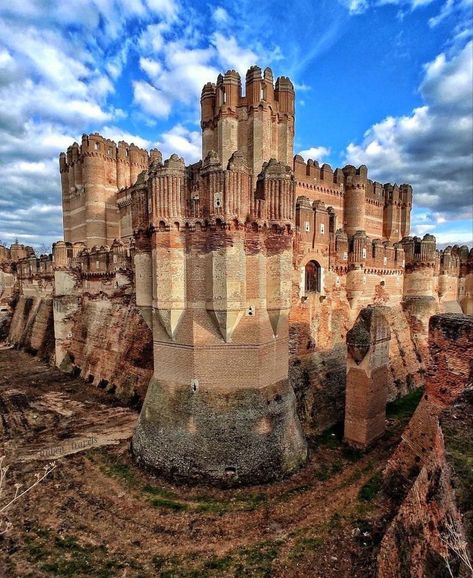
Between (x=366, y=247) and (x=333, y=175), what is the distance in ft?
37.9

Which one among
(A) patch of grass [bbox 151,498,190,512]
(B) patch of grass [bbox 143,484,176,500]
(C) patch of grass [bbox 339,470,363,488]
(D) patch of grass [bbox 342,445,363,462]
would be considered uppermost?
(B) patch of grass [bbox 143,484,176,500]

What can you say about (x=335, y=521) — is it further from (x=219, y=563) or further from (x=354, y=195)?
(x=354, y=195)

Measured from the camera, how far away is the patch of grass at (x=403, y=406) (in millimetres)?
18875

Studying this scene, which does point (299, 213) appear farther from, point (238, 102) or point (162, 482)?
point (162, 482)

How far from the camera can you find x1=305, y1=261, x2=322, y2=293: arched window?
19.6m

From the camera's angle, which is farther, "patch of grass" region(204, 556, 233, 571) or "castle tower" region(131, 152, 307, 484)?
"castle tower" region(131, 152, 307, 484)

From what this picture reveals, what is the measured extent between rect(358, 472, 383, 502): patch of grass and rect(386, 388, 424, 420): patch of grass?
6603 mm

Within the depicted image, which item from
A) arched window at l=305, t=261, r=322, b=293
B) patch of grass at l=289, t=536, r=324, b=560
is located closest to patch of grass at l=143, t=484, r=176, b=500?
patch of grass at l=289, t=536, r=324, b=560

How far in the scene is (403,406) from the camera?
20.4 meters

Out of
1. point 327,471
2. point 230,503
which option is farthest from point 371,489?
point 230,503

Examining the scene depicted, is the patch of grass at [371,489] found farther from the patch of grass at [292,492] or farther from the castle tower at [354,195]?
the castle tower at [354,195]

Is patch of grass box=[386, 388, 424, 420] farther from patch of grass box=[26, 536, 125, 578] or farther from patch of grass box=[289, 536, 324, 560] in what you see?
patch of grass box=[26, 536, 125, 578]

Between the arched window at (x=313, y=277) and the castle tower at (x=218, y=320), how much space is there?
644 cm

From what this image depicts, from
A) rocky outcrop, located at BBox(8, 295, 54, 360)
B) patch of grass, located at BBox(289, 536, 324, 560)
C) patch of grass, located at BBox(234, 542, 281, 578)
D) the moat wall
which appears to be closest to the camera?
patch of grass, located at BBox(234, 542, 281, 578)
